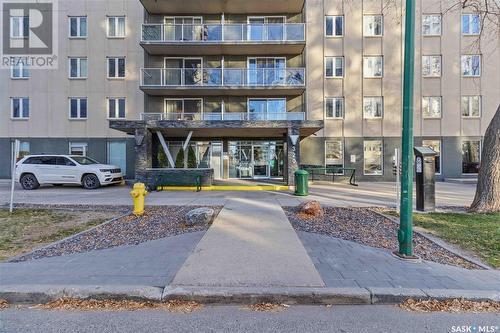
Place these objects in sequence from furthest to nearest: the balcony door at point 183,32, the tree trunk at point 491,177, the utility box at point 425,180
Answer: the balcony door at point 183,32, the utility box at point 425,180, the tree trunk at point 491,177

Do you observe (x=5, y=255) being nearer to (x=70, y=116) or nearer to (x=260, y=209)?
(x=260, y=209)

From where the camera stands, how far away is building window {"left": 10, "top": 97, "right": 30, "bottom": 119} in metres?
21.8

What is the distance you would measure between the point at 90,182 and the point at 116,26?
12.7 metres

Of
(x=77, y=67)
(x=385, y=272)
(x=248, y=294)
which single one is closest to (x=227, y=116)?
(x=77, y=67)

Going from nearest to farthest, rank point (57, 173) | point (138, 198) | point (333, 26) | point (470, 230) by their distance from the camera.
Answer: point (470, 230) → point (138, 198) → point (57, 173) → point (333, 26)

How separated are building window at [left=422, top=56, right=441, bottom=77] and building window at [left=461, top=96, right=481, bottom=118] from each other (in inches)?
108

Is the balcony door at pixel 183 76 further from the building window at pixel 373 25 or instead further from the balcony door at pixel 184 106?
the building window at pixel 373 25

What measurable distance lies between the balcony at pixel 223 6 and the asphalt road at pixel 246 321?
20812 mm

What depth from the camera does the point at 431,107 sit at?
2134 cm

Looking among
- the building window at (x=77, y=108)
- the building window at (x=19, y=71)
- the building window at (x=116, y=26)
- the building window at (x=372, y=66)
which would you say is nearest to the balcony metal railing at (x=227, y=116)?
the building window at (x=77, y=108)

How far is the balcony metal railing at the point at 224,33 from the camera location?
19.5 m

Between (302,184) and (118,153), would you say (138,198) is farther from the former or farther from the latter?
(118,153)

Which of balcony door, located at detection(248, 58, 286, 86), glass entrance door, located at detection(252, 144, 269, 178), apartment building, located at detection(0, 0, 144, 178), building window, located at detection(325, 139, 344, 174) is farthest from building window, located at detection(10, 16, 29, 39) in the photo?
building window, located at detection(325, 139, 344, 174)

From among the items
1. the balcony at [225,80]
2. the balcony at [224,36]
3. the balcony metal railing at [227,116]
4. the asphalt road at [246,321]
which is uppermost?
the balcony at [224,36]
